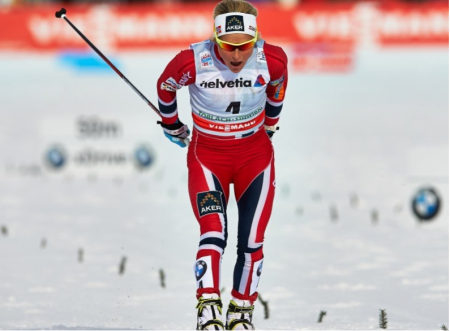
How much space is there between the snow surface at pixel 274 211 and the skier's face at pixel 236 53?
1643 millimetres

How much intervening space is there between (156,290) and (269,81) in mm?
2089

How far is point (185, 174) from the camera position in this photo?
12.2 m

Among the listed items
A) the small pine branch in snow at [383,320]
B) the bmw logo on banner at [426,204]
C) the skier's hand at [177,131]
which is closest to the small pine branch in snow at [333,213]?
the bmw logo on banner at [426,204]

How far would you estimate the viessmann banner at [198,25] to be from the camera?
16250mm

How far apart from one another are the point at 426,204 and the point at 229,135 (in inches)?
188

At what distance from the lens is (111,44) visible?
55.2 feet

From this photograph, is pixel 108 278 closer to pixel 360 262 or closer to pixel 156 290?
pixel 156 290

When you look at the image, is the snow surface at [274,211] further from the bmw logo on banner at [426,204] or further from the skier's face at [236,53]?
the skier's face at [236,53]

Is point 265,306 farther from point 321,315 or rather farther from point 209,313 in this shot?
point 209,313

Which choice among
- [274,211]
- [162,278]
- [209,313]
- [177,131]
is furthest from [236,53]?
[274,211]

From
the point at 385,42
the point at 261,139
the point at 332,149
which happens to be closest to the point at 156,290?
the point at 261,139

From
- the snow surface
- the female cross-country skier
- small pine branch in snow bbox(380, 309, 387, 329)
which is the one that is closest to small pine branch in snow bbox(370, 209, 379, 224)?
the snow surface

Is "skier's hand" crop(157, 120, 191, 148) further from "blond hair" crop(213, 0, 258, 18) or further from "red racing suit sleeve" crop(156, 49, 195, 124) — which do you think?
"blond hair" crop(213, 0, 258, 18)

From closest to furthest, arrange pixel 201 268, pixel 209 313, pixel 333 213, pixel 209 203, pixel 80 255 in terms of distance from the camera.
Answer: pixel 209 313 < pixel 201 268 < pixel 209 203 < pixel 80 255 < pixel 333 213
